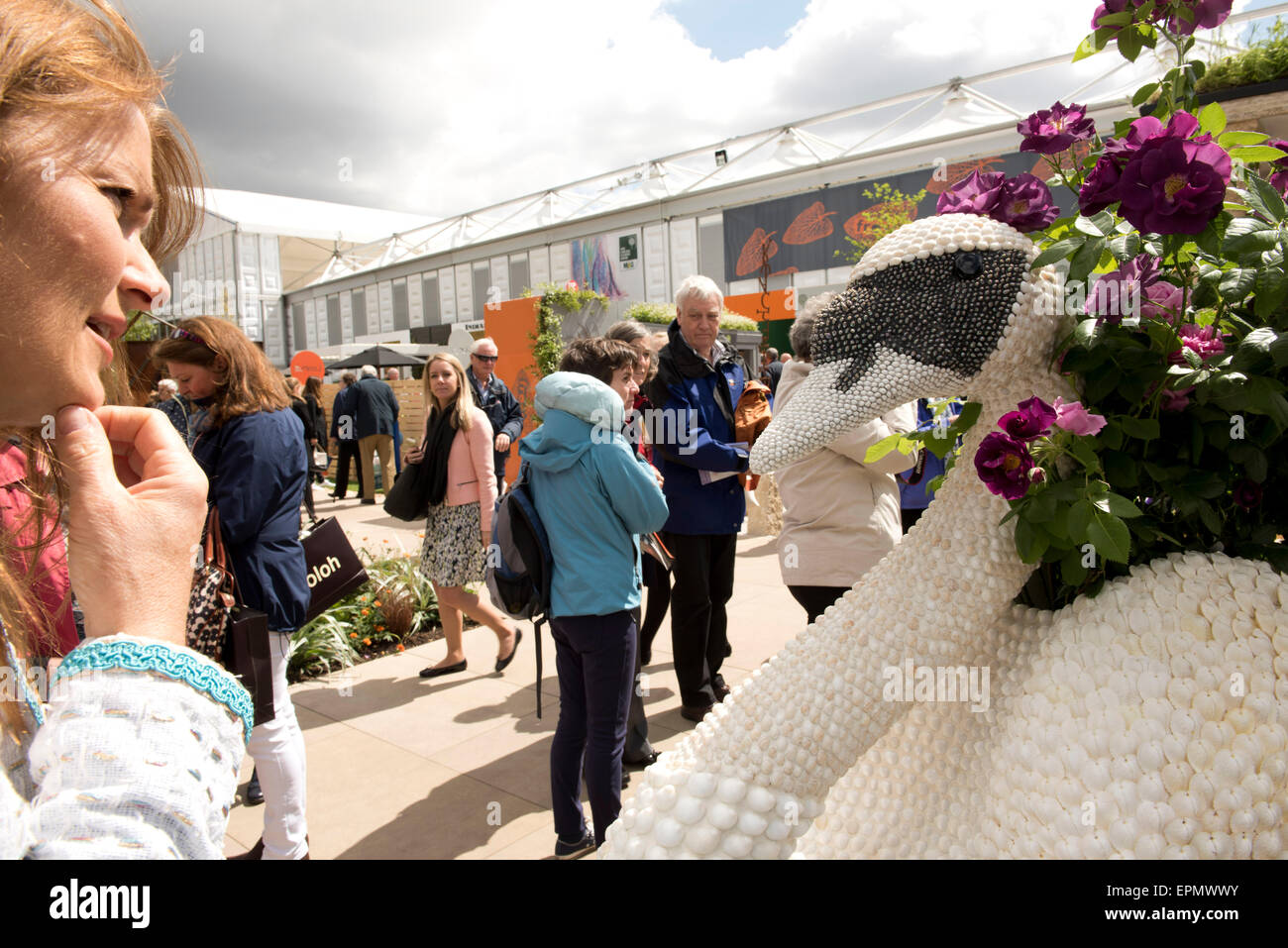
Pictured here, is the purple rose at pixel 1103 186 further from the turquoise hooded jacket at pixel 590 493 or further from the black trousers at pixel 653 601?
the black trousers at pixel 653 601

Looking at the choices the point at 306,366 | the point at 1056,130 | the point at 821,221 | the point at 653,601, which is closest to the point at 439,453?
the point at 653,601

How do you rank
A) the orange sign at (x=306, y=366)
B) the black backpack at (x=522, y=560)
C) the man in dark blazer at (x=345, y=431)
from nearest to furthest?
the black backpack at (x=522, y=560)
the man in dark blazer at (x=345, y=431)
the orange sign at (x=306, y=366)

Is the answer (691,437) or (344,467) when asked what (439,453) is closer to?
(691,437)

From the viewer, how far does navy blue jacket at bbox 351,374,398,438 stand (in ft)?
34.6

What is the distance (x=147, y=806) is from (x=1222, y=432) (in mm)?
1438

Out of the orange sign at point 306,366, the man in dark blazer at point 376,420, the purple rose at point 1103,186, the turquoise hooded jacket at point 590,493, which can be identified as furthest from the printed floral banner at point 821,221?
the purple rose at point 1103,186

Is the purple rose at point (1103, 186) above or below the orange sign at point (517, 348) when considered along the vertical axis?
below

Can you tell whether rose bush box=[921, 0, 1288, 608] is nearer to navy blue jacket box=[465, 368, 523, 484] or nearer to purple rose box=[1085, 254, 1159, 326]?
purple rose box=[1085, 254, 1159, 326]

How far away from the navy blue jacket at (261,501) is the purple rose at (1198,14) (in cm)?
260

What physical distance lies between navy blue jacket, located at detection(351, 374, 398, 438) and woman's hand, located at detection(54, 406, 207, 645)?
10.3 m

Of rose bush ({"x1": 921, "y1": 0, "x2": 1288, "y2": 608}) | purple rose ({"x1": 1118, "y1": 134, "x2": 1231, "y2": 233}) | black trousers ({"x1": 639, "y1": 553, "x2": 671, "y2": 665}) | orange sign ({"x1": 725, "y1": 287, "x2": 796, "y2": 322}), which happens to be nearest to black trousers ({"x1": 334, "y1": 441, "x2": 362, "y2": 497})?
orange sign ({"x1": 725, "y1": 287, "x2": 796, "y2": 322})

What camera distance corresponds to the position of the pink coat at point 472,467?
4410 millimetres

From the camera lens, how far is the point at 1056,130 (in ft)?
4.23
